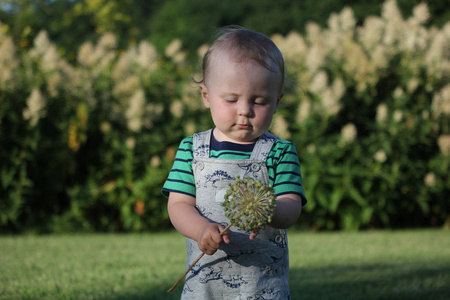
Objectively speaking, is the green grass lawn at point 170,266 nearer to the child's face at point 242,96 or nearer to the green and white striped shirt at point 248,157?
the green and white striped shirt at point 248,157

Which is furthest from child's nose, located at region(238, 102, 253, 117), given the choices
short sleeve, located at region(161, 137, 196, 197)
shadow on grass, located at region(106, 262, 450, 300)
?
shadow on grass, located at region(106, 262, 450, 300)

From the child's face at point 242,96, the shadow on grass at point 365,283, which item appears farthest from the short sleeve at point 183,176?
the shadow on grass at point 365,283

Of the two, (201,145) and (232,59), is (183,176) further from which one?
(232,59)

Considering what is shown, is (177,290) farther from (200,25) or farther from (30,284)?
(200,25)

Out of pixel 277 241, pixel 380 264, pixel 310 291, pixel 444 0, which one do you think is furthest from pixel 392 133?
pixel 444 0

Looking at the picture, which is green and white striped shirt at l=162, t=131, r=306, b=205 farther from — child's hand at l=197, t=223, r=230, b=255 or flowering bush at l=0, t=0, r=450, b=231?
flowering bush at l=0, t=0, r=450, b=231

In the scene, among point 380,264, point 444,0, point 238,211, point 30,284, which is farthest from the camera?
point 444,0

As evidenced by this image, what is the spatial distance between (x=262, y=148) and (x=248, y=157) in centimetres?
7

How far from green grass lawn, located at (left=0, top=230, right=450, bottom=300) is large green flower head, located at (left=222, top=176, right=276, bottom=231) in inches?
56.4

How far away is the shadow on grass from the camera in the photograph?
10.3 ft

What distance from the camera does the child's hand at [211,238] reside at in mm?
1838

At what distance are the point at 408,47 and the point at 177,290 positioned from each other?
5.04 metres

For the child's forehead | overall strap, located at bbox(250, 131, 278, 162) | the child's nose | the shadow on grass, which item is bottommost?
the shadow on grass

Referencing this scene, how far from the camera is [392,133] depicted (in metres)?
6.39
